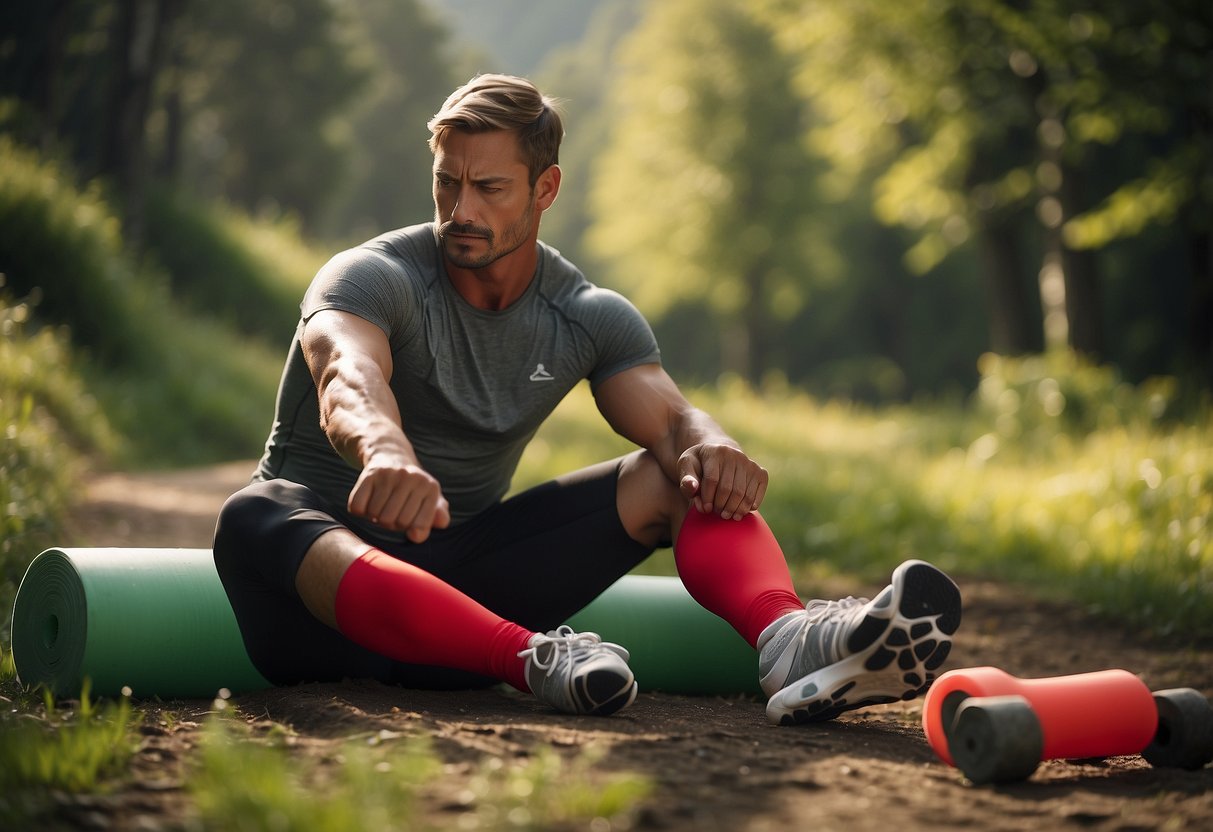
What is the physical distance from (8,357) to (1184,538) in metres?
5.67

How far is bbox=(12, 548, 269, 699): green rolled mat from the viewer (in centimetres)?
278

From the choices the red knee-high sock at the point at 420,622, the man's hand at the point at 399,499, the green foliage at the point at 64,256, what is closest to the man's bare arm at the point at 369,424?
the man's hand at the point at 399,499

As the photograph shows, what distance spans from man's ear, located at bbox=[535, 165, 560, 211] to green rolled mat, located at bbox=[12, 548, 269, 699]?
1.22m

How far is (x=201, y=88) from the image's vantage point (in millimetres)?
24078

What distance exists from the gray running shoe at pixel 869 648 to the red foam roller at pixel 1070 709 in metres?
0.07

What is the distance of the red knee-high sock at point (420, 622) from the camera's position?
2428mm

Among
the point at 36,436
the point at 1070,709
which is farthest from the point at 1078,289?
the point at 1070,709

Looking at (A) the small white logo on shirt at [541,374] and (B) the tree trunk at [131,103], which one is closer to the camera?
(A) the small white logo on shirt at [541,374]

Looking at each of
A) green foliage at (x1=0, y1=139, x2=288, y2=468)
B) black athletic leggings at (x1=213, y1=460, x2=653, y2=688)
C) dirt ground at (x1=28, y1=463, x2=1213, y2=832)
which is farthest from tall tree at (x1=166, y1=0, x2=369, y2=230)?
dirt ground at (x1=28, y1=463, x2=1213, y2=832)

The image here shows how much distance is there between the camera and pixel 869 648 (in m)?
2.35

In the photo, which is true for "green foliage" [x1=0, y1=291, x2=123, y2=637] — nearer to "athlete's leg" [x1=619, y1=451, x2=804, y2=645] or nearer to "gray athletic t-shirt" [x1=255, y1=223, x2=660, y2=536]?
"gray athletic t-shirt" [x1=255, y1=223, x2=660, y2=536]

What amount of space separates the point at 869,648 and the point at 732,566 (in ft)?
1.68

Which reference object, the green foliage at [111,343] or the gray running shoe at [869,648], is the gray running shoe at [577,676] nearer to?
the gray running shoe at [869,648]

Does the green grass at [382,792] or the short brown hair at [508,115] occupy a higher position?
the short brown hair at [508,115]
